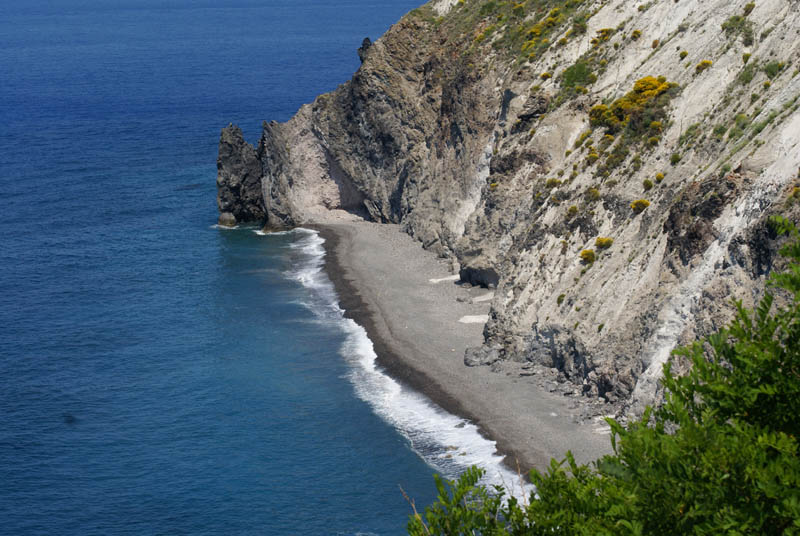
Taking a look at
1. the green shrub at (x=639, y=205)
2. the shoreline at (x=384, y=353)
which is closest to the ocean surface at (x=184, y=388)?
the shoreline at (x=384, y=353)

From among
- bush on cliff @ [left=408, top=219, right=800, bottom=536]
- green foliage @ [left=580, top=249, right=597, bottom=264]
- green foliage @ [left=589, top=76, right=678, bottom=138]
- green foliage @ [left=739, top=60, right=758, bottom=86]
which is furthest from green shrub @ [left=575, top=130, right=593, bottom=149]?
bush on cliff @ [left=408, top=219, right=800, bottom=536]

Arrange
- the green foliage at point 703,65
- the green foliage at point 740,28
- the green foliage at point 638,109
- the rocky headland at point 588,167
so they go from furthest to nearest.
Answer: the green foliage at point 703,65, the green foliage at point 638,109, the green foliage at point 740,28, the rocky headland at point 588,167

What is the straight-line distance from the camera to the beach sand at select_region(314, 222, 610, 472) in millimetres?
50844

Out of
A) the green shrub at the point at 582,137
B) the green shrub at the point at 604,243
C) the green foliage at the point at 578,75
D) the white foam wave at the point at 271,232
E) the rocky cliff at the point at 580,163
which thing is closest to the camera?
the rocky cliff at the point at 580,163

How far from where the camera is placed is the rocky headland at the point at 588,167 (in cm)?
4712

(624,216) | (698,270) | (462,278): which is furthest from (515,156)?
(698,270)

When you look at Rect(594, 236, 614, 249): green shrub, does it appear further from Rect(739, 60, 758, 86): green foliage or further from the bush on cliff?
the bush on cliff

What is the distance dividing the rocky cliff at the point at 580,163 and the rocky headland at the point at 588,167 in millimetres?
157

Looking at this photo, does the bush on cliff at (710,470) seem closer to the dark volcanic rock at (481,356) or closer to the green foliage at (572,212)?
the dark volcanic rock at (481,356)

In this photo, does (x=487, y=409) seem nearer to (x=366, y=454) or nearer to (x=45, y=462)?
(x=366, y=454)

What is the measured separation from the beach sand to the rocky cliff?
210cm

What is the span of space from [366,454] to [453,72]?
172 ft

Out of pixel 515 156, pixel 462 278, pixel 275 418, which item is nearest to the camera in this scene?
pixel 275 418

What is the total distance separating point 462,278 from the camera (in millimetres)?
78938
